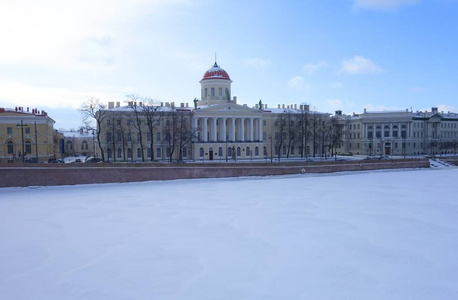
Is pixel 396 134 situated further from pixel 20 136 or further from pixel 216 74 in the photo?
pixel 20 136

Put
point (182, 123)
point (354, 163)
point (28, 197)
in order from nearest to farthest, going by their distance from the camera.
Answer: point (28, 197) < point (354, 163) < point (182, 123)

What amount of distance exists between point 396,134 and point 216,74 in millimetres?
34108

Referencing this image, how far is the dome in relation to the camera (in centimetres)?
5519

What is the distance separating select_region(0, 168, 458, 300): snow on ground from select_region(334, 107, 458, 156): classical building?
4617 centimetres

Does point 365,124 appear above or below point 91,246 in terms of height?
above

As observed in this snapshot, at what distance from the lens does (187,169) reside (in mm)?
31906

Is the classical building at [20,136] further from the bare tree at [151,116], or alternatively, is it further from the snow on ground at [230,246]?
the snow on ground at [230,246]

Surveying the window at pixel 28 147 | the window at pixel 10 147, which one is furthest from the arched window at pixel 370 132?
the window at pixel 10 147

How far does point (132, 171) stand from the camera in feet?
99.3

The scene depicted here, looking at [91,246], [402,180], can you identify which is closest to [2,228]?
[91,246]

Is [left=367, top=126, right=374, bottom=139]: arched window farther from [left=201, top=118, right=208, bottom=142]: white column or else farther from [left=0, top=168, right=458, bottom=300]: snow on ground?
[left=0, top=168, right=458, bottom=300]: snow on ground

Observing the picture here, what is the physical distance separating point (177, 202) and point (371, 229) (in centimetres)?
1056

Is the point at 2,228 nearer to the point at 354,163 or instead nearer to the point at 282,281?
the point at 282,281

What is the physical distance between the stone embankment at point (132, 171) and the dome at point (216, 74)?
2328 centimetres
